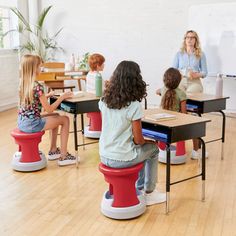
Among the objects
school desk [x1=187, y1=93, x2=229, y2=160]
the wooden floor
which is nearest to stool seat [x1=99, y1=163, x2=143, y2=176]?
the wooden floor

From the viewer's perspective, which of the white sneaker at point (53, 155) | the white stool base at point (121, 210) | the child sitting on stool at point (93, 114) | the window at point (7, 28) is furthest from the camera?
the window at point (7, 28)

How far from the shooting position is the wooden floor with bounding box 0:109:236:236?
2699 mm

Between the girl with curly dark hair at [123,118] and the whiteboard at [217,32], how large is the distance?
357cm

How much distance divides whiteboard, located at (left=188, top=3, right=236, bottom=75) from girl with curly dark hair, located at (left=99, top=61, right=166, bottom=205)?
140 inches

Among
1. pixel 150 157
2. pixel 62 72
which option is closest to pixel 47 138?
pixel 62 72

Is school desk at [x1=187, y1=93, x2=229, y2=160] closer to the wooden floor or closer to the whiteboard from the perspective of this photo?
the wooden floor

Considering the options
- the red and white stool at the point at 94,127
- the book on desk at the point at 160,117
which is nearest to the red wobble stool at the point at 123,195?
the book on desk at the point at 160,117

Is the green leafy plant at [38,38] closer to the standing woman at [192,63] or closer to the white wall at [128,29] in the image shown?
the white wall at [128,29]

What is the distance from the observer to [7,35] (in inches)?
295

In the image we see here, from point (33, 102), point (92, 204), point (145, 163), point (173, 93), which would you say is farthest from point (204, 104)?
point (33, 102)

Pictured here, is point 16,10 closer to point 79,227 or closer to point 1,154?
point 1,154

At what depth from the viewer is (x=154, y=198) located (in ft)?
10.2

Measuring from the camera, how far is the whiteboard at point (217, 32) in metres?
5.88

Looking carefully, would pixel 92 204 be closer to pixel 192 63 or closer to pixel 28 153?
pixel 28 153
